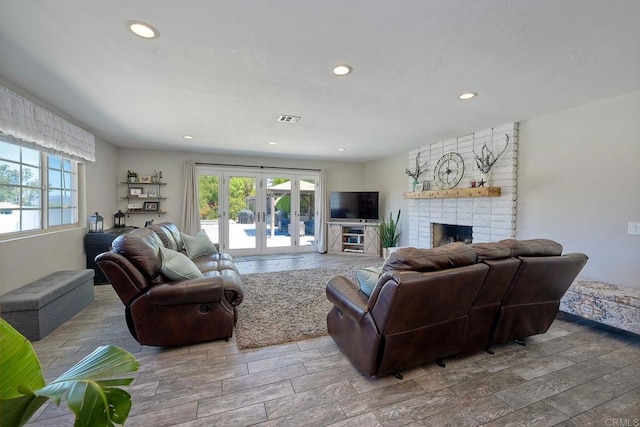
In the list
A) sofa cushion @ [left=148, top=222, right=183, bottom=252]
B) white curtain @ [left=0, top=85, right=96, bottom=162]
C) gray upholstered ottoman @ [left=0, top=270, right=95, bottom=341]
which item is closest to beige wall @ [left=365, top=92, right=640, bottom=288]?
sofa cushion @ [left=148, top=222, right=183, bottom=252]

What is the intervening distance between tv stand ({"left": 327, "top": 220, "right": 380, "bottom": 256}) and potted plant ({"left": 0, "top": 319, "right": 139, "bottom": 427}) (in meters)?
5.97

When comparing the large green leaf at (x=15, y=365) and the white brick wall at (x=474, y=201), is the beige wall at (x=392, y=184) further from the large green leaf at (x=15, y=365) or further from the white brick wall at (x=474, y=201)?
the large green leaf at (x=15, y=365)

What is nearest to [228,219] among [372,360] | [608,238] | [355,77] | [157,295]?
[157,295]

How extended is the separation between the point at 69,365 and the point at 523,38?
401 cm

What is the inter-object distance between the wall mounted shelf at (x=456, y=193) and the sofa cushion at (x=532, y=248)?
1835 millimetres

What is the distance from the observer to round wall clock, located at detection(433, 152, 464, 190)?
4.57 metres

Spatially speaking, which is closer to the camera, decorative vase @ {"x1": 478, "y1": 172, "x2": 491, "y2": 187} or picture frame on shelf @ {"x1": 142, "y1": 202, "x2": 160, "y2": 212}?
decorative vase @ {"x1": 478, "y1": 172, "x2": 491, "y2": 187}

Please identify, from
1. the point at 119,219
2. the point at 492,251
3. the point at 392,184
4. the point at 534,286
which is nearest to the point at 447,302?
the point at 492,251

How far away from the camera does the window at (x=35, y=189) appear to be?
2697 mm

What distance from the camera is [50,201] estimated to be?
3336 millimetres

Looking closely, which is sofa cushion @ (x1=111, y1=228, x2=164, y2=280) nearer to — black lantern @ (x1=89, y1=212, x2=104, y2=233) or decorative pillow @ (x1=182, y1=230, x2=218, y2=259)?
decorative pillow @ (x1=182, y1=230, x2=218, y2=259)

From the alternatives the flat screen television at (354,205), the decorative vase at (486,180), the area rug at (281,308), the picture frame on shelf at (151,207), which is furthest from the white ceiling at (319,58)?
the flat screen television at (354,205)

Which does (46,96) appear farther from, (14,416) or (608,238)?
(608,238)

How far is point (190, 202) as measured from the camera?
5734 millimetres
